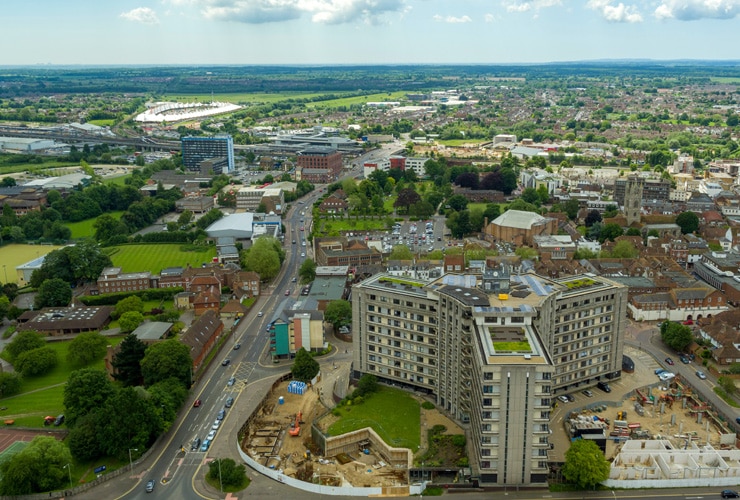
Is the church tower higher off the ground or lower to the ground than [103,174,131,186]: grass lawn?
higher

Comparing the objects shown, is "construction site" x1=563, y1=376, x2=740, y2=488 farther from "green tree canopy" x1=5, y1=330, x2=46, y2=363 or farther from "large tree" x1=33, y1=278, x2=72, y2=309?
"large tree" x1=33, y1=278, x2=72, y2=309

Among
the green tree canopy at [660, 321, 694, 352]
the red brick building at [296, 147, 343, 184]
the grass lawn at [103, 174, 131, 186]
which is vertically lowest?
the green tree canopy at [660, 321, 694, 352]

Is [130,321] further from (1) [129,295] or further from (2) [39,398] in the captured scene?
(2) [39,398]

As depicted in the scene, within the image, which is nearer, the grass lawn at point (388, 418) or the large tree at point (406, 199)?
the grass lawn at point (388, 418)

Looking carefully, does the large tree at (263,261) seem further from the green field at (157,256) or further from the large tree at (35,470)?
the large tree at (35,470)

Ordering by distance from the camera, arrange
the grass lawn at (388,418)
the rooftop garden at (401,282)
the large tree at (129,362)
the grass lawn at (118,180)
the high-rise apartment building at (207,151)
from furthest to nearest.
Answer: the high-rise apartment building at (207,151) < the grass lawn at (118,180) < the large tree at (129,362) < the rooftop garden at (401,282) < the grass lawn at (388,418)

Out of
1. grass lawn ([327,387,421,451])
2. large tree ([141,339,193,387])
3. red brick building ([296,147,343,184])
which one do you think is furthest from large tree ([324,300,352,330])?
red brick building ([296,147,343,184])

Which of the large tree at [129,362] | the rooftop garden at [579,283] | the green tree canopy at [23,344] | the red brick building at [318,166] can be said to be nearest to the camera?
the rooftop garden at [579,283]

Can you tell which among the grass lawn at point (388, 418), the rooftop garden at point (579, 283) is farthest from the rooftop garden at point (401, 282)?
the rooftop garden at point (579, 283)
